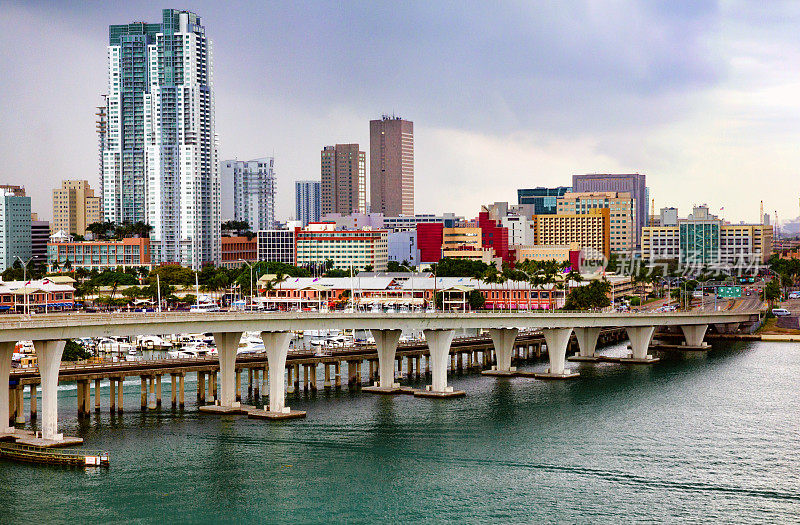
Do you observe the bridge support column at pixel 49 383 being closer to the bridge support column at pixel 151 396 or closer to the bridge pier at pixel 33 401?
the bridge pier at pixel 33 401

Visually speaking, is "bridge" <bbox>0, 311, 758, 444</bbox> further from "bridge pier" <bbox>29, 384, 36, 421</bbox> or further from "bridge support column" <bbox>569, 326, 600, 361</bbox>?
"bridge pier" <bbox>29, 384, 36, 421</bbox>

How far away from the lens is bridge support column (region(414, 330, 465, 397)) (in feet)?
386

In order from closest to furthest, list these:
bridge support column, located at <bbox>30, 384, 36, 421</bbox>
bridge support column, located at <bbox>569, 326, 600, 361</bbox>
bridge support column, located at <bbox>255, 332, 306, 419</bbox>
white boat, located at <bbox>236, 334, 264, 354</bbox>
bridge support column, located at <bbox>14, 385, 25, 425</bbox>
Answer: bridge support column, located at <bbox>14, 385, 25, 425</bbox> → bridge support column, located at <bbox>30, 384, 36, 421</bbox> → bridge support column, located at <bbox>255, 332, 306, 419</bbox> → bridge support column, located at <bbox>569, 326, 600, 361</bbox> → white boat, located at <bbox>236, 334, 264, 354</bbox>

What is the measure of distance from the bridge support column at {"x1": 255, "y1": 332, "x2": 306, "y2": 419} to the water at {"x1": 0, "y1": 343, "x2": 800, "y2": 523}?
7.07 ft

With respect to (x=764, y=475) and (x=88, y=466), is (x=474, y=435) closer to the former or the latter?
(x=764, y=475)

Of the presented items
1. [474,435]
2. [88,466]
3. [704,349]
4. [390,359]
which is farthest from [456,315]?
[704,349]

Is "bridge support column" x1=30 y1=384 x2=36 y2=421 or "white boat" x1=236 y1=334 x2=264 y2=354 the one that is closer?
"bridge support column" x1=30 y1=384 x2=36 y2=421

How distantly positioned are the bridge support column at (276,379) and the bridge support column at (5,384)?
22.1 metres

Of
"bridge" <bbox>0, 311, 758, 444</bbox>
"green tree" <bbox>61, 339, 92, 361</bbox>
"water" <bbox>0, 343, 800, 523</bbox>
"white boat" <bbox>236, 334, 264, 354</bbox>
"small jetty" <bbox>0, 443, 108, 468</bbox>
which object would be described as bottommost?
"water" <bbox>0, 343, 800, 523</bbox>

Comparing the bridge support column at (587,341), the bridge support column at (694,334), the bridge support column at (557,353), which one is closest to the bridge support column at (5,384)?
the bridge support column at (557,353)

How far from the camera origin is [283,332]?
108 m

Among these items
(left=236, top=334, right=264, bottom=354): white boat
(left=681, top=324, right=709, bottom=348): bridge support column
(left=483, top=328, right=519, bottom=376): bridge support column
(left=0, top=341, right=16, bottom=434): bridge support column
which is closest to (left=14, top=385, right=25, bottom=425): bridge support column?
(left=0, top=341, right=16, bottom=434): bridge support column

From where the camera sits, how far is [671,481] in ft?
261

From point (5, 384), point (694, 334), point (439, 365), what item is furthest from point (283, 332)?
point (694, 334)
